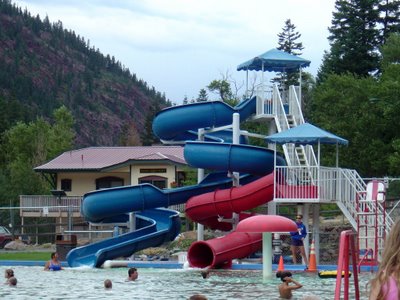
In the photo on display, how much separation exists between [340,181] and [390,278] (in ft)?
77.5

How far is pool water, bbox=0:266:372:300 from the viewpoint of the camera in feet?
65.4

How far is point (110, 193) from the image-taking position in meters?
30.6

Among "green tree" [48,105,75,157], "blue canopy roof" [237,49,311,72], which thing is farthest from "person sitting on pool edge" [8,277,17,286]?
"green tree" [48,105,75,157]

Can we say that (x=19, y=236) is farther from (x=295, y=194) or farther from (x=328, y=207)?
(x=295, y=194)

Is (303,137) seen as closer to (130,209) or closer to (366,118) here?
(130,209)

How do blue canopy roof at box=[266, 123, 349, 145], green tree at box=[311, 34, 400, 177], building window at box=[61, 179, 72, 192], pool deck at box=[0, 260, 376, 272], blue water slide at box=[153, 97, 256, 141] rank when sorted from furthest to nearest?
building window at box=[61, 179, 72, 192]
green tree at box=[311, 34, 400, 177]
blue water slide at box=[153, 97, 256, 141]
blue canopy roof at box=[266, 123, 349, 145]
pool deck at box=[0, 260, 376, 272]

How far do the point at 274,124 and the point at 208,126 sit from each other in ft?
8.45

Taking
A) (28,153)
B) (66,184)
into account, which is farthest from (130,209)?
(28,153)

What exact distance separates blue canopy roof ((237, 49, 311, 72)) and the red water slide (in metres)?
5.63

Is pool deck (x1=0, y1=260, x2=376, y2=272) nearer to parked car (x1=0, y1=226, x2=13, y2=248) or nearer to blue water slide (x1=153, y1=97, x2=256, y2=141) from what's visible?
blue water slide (x1=153, y1=97, x2=256, y2=141)

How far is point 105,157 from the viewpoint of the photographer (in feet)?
222

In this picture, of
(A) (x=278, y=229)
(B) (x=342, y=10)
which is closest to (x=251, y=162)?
(A) (x=278, y=229)

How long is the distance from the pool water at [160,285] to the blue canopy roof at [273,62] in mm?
8748

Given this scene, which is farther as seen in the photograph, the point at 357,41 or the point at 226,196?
the point at 357,41
